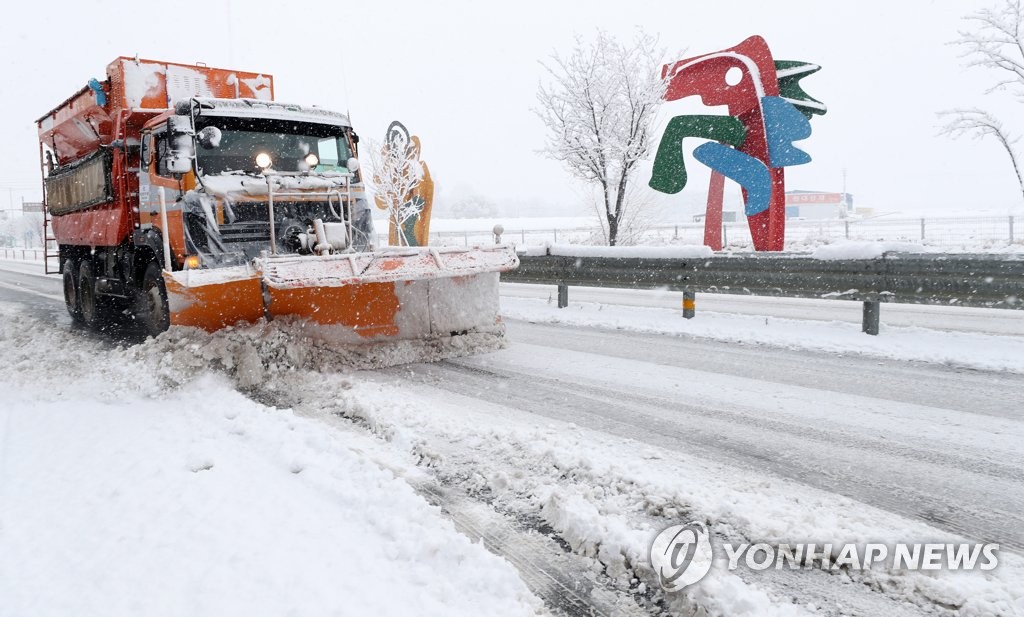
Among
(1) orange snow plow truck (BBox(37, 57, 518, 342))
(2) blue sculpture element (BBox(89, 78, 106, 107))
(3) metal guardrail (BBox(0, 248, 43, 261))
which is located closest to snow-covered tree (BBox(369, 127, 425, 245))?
(2) blue sculpture element (BBox(89, 78, 106, 107))

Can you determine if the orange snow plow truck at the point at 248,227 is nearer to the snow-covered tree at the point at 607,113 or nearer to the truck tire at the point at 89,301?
the truck tire at the point at 89,301

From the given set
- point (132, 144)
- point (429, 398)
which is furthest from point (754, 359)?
point (132, 144)

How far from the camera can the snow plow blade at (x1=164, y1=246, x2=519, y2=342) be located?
5.63m

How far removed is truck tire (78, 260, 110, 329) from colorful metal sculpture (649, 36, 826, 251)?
12291mm

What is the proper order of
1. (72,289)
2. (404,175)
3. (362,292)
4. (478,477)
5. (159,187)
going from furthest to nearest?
(404,175), (72,289), (159,187), (362,292), (478,477)

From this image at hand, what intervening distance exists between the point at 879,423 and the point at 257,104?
6486 millimetres

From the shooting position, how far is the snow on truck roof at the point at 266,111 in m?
6.72

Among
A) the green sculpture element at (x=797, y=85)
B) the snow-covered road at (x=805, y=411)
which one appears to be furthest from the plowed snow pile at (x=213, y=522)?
the green sculpture element at (x=797, y=85)

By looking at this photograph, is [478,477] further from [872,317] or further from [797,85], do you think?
[797,85]

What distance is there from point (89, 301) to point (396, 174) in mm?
18664

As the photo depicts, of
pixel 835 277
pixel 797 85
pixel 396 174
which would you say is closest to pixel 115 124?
pixel 835 277

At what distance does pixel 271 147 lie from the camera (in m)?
7.07

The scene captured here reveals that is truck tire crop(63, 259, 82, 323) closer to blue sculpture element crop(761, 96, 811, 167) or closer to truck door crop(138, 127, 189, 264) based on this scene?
truck door crop(138, 127, 189, 264)

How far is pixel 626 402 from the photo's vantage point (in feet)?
16.4
